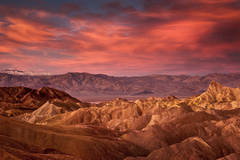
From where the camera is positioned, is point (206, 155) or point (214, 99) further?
point (214, 99)

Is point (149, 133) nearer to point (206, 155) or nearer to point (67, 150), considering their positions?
point (206, 155)

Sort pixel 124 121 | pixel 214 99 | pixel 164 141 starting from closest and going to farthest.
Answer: pixel 164 141
pixel 124 121
pixel 214 99

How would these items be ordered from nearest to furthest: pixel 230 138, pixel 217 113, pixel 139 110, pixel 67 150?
1. pixel 67 150
2. pixel 230 138
3. pixel 217 113
4. pixel 139 110

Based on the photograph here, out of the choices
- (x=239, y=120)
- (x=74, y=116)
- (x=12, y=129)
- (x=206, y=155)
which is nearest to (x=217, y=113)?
(x=239, y=120)

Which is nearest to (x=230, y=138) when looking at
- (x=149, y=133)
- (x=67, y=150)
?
(x=149, y=133)

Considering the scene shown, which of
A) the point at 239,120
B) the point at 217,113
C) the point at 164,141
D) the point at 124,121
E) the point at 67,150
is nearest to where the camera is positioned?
the point at 67,150

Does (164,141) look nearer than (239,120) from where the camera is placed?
Yes

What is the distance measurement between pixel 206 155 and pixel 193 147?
424 cm

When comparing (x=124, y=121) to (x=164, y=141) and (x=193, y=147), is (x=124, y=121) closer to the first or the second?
(x=164, y=141)

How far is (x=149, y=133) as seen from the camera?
90.1 meters

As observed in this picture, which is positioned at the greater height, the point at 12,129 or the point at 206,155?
the point at 12,129

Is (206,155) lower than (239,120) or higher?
lower

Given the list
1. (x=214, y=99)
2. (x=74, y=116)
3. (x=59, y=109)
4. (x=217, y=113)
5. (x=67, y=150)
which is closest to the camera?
(x=67, y=150)

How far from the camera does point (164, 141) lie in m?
86.6
